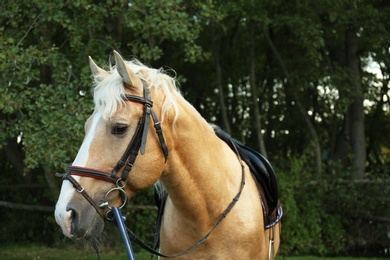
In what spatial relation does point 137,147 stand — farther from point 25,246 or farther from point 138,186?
point 25,246

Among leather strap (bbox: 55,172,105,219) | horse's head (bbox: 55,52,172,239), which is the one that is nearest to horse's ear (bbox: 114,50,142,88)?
horse's head (bbox: 55,52,172,239)

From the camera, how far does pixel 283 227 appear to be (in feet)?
39.2

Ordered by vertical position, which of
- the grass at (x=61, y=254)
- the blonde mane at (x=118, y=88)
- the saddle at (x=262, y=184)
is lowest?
the grass at (x=61, y=254)

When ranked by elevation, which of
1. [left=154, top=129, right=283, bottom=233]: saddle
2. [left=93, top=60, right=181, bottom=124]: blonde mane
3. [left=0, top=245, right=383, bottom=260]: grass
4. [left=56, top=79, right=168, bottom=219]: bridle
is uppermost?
[left=93, top=60, right=181, bottom=124]: blonde mane

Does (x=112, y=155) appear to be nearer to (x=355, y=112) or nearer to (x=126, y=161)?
(x=126, y=161)

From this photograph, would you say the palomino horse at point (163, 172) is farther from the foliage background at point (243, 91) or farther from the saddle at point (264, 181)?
the foliage background at point (243, 91)

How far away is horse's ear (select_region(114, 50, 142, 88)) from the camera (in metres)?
3.30

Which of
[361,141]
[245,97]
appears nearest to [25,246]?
[245,97]

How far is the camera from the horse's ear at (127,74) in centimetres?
330

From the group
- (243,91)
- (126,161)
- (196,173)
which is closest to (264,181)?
(196,173)

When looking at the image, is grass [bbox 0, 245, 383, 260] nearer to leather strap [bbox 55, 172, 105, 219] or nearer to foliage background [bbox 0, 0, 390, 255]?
foliage background [bbox 0, 0, 390, 255]

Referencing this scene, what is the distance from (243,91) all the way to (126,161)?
13.2 metres

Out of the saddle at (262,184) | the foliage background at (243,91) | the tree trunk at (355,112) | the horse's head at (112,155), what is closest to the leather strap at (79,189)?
the horse's head at (112,155)

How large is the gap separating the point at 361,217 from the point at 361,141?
2262 millimetres
